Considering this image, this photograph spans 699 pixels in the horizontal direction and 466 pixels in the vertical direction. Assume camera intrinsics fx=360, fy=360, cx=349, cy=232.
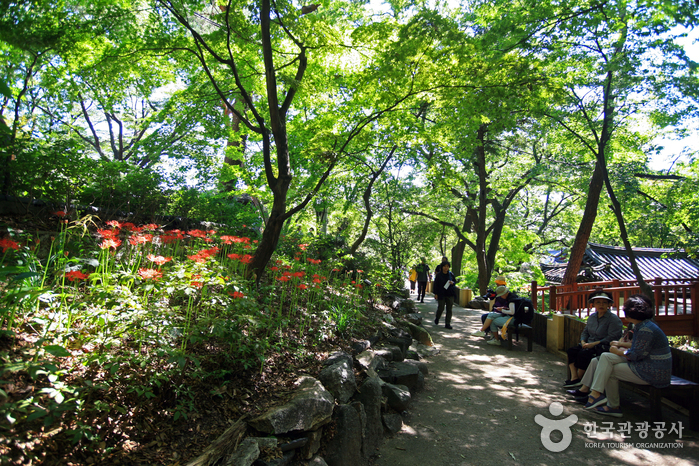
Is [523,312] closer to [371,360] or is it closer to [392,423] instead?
[371,360]

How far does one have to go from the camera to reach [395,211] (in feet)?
44.8

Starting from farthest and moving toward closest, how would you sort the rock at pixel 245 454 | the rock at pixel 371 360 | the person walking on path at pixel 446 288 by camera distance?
the person walking on path at pixel 446 288 → the rock at pixel 371 360 → the rock at pixel 245 454

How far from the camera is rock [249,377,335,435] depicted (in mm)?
2577

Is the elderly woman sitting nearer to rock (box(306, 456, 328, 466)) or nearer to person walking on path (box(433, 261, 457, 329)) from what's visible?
rock (box(306, 456, 328, 466))

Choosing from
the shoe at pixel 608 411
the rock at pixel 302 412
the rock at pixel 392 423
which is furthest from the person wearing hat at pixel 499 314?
the rock at pixel 302 412

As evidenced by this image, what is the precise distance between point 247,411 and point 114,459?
949mm

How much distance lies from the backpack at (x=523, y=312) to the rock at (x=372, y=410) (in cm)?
407

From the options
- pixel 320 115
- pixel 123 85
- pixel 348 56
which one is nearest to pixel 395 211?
pixel 320 115

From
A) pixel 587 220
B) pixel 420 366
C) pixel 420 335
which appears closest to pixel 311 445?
pixel 420 366

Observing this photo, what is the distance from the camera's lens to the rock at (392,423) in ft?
12.7

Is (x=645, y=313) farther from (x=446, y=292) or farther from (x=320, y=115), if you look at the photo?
(x=320, y=115)

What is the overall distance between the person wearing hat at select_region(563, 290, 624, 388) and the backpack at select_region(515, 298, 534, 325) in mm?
1865

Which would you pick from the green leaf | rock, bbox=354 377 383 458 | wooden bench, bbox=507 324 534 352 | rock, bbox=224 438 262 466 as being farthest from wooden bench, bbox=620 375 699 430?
the green leaf

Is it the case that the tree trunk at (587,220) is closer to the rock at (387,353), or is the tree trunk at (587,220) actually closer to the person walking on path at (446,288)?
the person walking on path at (446,288)
